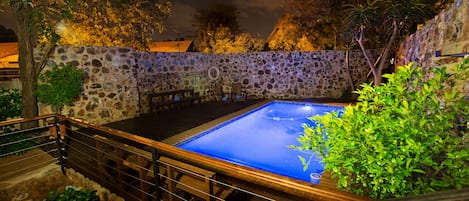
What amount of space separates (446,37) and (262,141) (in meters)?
3.91

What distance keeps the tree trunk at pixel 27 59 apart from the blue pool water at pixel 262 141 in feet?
12.1

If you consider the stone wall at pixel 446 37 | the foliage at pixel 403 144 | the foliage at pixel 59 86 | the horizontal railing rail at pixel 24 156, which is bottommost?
the horizontal railing rail at pixel 24 156

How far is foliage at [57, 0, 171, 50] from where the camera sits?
10.1 metres

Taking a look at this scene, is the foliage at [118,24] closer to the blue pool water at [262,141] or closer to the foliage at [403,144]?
the blue pool water at [262,141]

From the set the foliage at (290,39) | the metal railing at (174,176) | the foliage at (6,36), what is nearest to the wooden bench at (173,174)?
the metal railing at (174,176)

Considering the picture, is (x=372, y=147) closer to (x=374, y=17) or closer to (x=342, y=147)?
(x=342, y=147)

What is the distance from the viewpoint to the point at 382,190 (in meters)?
1.48

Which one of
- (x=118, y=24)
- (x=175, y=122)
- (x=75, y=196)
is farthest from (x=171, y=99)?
(x=118, y=24)

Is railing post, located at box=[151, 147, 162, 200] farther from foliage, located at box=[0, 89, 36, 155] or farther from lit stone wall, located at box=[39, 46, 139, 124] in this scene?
lit stone wall, located at box=[39, 46, 139, 124]

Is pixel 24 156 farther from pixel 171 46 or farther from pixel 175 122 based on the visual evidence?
pixel 171 46

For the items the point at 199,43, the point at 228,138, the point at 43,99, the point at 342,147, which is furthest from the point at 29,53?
the point at 199,43

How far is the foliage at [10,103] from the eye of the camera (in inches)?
196

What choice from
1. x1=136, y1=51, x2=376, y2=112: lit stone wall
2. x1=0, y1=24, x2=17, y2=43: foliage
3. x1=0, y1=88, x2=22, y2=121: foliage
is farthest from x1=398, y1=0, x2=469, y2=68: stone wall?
x1=0, y1=24, x2=17, y2=43: foliage

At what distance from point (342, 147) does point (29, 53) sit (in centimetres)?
653
